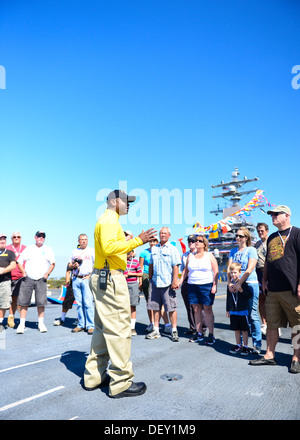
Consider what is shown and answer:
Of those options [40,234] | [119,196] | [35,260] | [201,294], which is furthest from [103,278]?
[40,234]

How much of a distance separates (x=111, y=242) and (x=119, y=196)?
1.89 feet

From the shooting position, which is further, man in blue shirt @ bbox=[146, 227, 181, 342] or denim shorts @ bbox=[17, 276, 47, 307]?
denim shorts @ bbox=[17, 276, 47, 307]

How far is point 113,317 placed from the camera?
9.74 feet

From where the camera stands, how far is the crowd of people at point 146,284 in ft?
9.75

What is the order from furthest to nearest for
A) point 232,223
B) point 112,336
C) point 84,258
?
point 232,223 → point 84,258 → point 112,336

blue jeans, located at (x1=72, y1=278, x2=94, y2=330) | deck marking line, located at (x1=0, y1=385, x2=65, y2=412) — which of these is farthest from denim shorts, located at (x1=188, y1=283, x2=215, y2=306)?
deck marking line, located at (x1=0, y1=385, x2=65, y2=412)

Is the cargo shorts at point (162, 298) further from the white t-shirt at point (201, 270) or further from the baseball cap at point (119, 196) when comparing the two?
the baseball cap at point (119, 196)

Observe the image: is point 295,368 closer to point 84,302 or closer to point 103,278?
point 103,278

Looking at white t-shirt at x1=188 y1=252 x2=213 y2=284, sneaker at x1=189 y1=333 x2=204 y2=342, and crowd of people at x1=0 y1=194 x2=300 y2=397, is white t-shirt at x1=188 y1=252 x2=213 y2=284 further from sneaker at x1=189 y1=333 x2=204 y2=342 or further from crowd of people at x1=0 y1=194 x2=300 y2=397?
sneaker at x1=189 y1=333 x2=204 y2=342

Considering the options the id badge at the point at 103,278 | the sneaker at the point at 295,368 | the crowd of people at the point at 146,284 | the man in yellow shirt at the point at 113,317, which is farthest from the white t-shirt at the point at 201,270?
the id badge at the point at 103,278

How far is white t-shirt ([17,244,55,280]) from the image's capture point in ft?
20.0

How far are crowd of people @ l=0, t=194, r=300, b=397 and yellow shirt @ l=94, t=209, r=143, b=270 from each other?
10mm

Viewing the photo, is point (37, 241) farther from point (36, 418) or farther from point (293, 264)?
point (293, 264)

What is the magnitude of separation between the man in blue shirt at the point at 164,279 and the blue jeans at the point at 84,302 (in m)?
1.30
